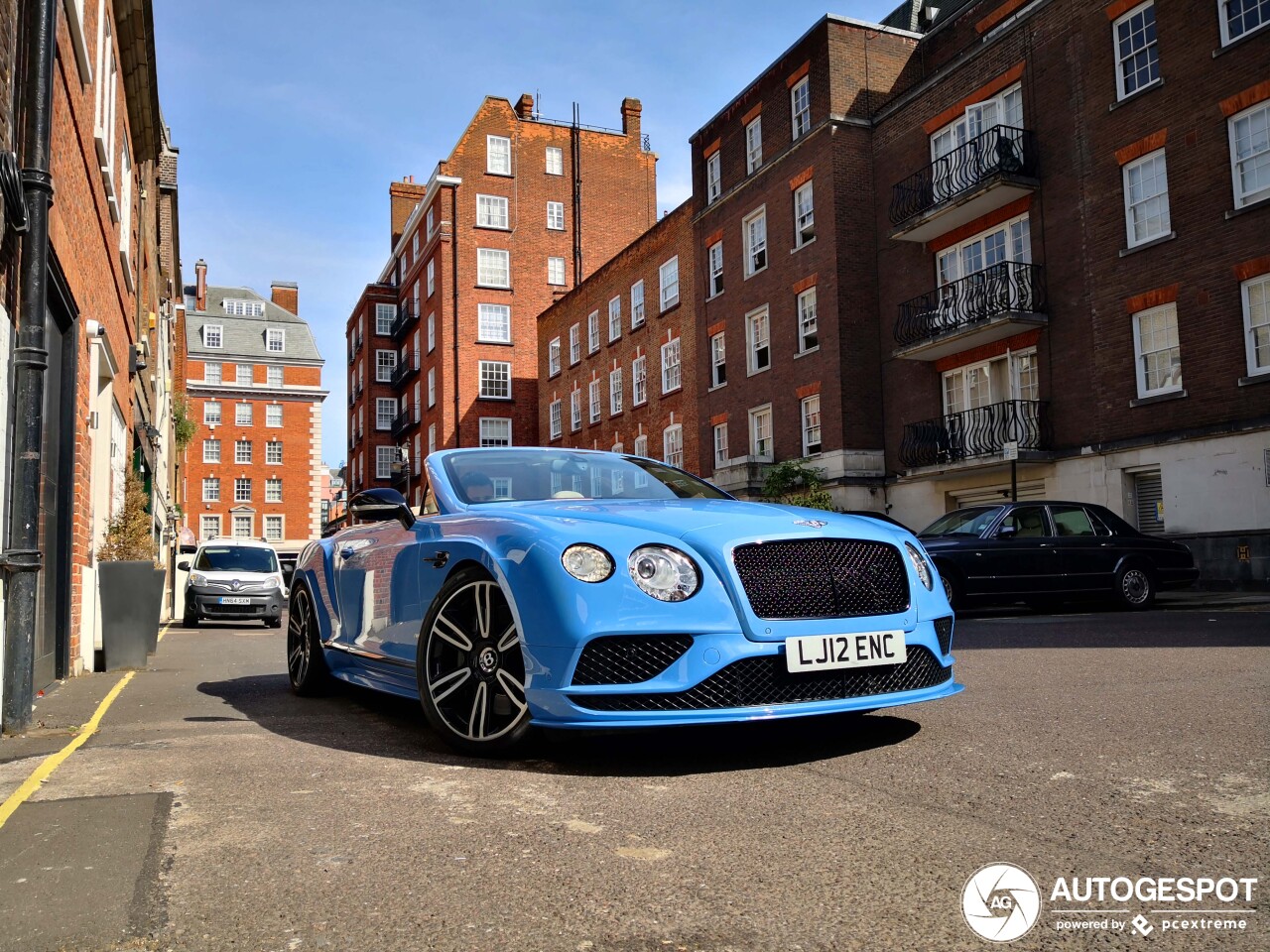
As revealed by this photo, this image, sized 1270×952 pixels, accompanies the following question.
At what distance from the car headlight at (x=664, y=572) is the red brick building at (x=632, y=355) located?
30022 mm

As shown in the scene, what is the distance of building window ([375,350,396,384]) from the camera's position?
Answer: 64875 millimetres

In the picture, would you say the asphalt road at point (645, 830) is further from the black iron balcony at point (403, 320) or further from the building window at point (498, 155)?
the black iron balcony at point (403, 320)

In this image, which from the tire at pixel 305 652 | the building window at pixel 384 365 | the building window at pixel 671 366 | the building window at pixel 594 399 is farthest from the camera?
the building window at pixel 384 365

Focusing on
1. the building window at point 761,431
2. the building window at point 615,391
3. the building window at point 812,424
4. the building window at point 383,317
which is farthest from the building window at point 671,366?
the building window at point 383,317

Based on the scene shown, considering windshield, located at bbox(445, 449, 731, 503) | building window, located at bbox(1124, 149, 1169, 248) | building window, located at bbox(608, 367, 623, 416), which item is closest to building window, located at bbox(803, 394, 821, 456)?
building window, located at bbox(1124, 149, 1169, 248)

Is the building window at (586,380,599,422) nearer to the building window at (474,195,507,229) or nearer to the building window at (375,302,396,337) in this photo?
the building window at (474,195,507,229)

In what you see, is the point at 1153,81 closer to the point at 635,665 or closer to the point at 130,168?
the point at 130,168

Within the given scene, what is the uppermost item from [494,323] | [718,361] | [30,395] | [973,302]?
[494,323]

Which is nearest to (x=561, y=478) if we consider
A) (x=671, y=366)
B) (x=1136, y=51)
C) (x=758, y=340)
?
(x=1136, y=51)

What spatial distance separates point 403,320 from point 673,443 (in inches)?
1130

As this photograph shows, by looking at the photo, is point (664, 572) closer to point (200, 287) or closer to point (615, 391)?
point (615, 391)

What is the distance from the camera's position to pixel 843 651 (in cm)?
414

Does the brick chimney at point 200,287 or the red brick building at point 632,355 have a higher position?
the brick chimney at point 200,287

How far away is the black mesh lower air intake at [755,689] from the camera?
3.93m
